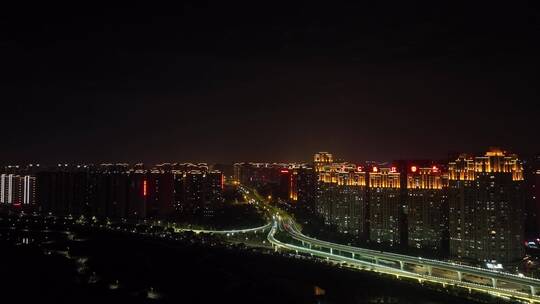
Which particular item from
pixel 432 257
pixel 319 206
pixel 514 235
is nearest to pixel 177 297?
pixel 432 257

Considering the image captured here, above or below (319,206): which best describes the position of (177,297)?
below

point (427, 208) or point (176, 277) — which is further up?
point (427, 208)

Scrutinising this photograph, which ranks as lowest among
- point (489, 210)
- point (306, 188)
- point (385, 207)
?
point (385, 207)

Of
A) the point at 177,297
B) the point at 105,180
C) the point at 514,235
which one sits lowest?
the point at 177,297

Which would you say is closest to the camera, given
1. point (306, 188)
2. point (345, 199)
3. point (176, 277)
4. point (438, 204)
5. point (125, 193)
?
point (176, 277)

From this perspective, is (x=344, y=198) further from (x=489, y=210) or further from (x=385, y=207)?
(x=489, y=210)

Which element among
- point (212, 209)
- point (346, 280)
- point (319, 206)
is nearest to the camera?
point (346, 280)

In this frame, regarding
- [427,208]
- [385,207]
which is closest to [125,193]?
[385,207]

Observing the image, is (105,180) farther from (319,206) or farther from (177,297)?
(177,297)
